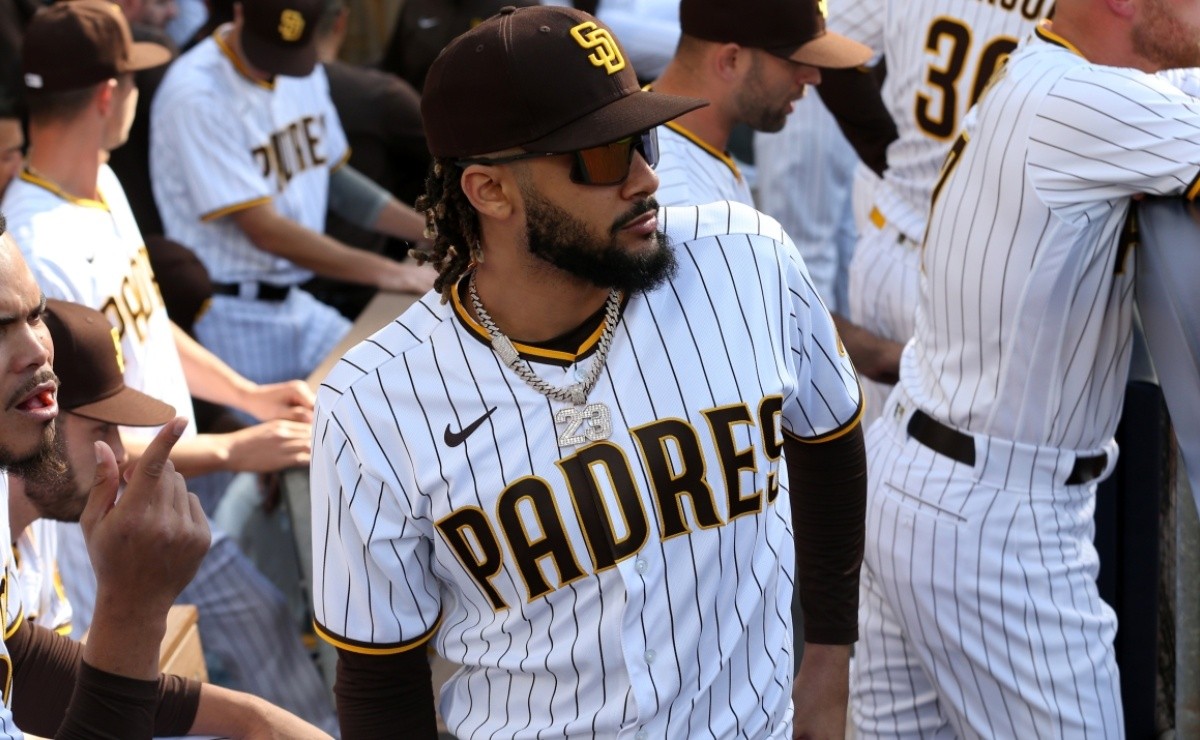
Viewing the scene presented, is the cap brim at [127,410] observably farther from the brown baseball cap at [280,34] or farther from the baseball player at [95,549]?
the brown baseball cap at [280,34]

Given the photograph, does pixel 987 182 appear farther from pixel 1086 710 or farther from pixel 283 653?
pixel 283 653

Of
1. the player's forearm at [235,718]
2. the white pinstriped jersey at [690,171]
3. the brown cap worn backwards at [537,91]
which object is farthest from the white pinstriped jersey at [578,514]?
the white pinstriped jersey at [690,171]

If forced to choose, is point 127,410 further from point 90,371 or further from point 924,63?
point 924,63

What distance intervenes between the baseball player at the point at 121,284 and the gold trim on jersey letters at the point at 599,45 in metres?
1.91

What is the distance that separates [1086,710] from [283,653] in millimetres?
2513

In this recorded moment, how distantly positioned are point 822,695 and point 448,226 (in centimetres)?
104

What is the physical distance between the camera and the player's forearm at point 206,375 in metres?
4.35

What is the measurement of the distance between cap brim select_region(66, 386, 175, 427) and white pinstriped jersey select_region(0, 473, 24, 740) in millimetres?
595

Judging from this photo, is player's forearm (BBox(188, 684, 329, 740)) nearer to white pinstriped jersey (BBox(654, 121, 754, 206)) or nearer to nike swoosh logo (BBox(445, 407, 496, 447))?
nike swoosh logo (BBox(445, 407, 496, 447))

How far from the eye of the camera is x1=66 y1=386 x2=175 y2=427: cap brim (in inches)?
122

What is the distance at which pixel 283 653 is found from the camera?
446cm

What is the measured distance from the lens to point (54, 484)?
243 centimetres

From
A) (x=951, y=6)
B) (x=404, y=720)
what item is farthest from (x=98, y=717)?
(x=951, y=6)

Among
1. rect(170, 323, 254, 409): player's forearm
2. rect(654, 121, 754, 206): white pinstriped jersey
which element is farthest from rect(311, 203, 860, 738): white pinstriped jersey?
rect(170, 323, 254, 409): player's forearm
